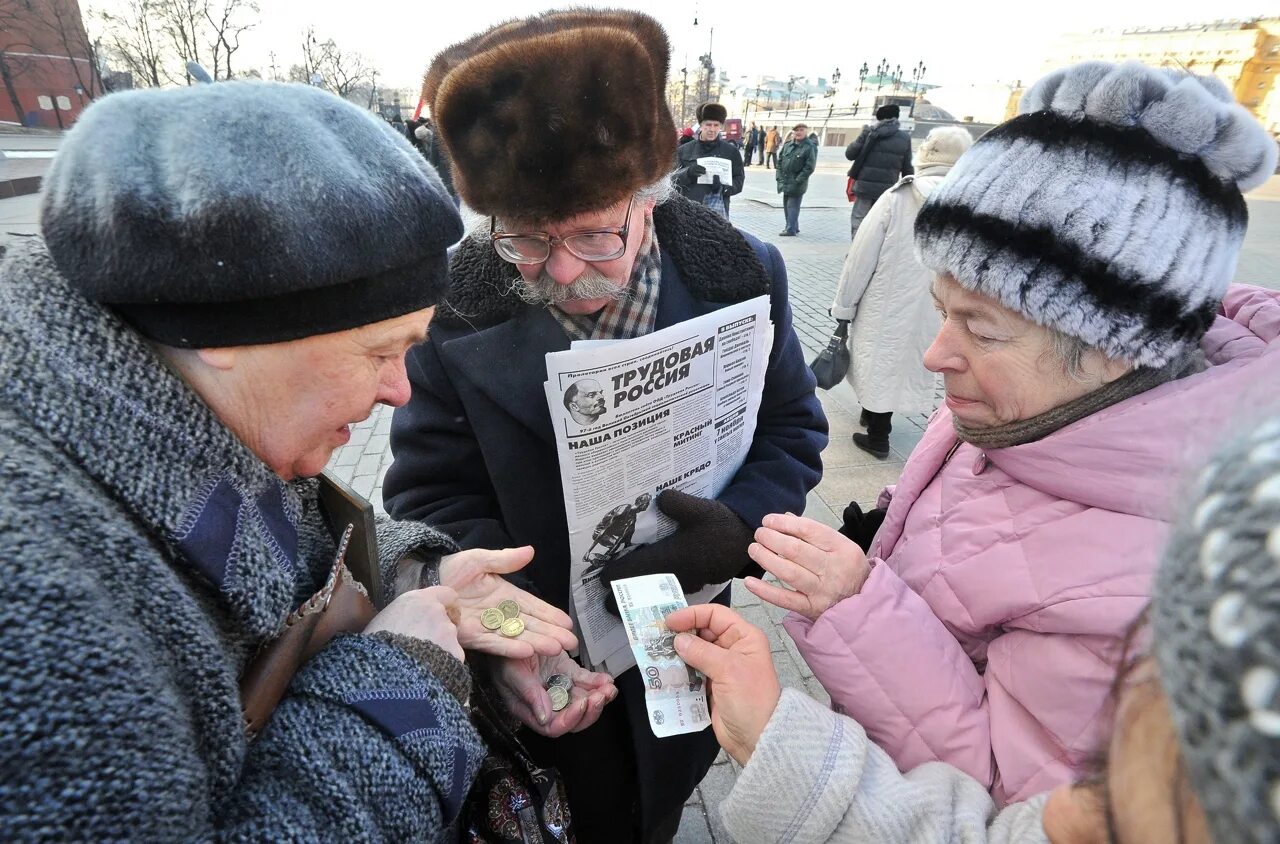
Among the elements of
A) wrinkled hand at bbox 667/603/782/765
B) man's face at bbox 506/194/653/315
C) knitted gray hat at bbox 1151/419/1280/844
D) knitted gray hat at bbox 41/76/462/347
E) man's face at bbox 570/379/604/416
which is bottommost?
wrinkled hand at bbox 667/603/782/765

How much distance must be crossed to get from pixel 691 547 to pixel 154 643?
3.73 feet

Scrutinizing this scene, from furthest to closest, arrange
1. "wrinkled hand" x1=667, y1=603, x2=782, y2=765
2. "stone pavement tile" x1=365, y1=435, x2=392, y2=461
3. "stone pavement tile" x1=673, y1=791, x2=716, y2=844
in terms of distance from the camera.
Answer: "stone pavement tile" x1=365, y1=435, x2=392, y2=461 < "stone pavement tile" x1=673, y1=791, x2=716, y2=844 < "wrinkled hand" x1=667, y1=603, x2=782, y2=765

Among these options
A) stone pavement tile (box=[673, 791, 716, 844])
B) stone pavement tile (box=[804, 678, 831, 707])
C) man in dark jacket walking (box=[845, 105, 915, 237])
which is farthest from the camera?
man in dark jacket walking (box=[845, 105, 915, 237])

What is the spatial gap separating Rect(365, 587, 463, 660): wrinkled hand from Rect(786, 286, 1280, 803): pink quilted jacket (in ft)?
2.16

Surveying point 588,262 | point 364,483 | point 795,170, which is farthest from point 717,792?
point 795,170

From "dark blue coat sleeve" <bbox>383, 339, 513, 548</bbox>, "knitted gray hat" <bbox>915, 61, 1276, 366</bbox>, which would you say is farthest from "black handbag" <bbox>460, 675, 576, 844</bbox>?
"knitted gray hat" <bbox>915, 61, 1276, 366</bbox>

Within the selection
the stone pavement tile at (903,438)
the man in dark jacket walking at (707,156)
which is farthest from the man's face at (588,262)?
the man in dark jacket walking at (707,156)

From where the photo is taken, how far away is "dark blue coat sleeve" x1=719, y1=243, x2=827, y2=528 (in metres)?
1.72

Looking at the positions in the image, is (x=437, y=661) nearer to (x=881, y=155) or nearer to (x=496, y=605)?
(x=496, y=605)

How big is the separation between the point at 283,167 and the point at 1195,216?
1386mm

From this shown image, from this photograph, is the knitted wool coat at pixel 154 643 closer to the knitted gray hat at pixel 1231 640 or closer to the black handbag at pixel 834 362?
the knitted gray hat at pixel 1231 640

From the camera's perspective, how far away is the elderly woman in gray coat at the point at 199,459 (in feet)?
1.84

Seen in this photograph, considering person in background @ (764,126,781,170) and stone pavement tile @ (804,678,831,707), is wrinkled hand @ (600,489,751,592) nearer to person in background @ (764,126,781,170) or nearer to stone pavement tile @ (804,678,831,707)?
stone pavement tile @ (804,678,831,707)

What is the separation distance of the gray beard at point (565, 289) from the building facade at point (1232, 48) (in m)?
50.9
